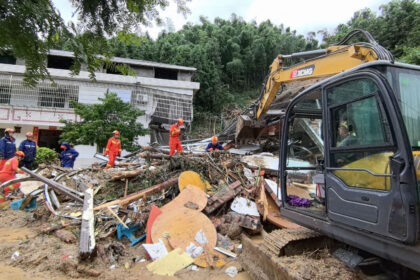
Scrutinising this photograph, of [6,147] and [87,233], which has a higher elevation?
[6,147]

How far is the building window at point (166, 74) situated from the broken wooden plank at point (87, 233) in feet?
58.0

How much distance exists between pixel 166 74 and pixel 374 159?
21853 millimetres

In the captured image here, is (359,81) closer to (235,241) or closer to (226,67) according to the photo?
(235,241)

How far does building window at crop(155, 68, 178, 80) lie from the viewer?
2292cm

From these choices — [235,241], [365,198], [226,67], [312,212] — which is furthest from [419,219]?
[226,67]

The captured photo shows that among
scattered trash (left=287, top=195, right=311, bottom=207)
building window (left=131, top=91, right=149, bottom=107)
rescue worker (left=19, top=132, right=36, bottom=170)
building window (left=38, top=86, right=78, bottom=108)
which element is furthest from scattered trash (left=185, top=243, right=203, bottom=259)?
building window (left=38, top=86, right=78, bottom=108)

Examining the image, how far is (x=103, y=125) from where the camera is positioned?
45.9 ft

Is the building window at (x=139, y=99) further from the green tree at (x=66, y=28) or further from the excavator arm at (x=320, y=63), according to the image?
the green tree at (x=66, y=28)

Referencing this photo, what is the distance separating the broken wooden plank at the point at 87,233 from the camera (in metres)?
4.46

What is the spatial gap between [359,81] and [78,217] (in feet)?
18.7

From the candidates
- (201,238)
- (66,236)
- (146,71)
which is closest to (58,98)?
(146,71)

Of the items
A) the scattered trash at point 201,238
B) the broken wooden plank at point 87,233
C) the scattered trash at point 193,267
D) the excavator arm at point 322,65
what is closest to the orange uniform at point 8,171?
the broken wooden plank at point 87,233

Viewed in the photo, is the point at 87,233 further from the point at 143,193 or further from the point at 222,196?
the point at 222,196

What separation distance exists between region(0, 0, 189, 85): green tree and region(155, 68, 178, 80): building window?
72.0 ft
